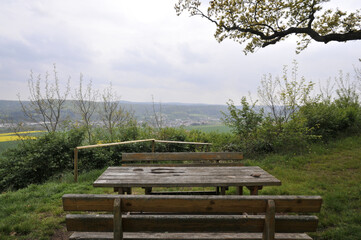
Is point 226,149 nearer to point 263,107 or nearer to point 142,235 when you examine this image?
point 263,107

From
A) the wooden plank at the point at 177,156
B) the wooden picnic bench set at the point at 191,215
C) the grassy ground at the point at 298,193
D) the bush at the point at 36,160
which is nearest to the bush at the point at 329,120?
the grassy ground at the point at 298,193

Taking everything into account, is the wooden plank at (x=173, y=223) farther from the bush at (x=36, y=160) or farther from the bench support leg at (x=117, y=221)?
the bush at (x=36, y=160)

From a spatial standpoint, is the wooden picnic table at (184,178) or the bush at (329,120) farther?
the bush at (329,120)

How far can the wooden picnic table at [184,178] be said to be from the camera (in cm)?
291

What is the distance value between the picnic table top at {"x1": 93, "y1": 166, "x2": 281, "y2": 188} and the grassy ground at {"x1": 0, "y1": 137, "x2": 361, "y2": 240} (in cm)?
115

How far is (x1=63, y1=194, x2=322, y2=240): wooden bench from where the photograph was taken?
6.06ft

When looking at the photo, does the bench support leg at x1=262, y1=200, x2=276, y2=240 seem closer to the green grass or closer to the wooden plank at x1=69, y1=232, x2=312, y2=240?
the wooden plank at x1=69, y1=232, x2=312, y2=240

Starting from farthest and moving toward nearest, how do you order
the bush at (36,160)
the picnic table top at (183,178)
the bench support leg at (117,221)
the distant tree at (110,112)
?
the distant tree at (110,112) → the bush at (36,160) → the picnic table top at (183,178) → the bench support leg at (117,221)

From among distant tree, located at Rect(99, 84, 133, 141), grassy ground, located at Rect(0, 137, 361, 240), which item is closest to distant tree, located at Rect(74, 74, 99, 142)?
distant tree, located at Rect(99, 84, 133, 141)

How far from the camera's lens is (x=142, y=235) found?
220 centimetres

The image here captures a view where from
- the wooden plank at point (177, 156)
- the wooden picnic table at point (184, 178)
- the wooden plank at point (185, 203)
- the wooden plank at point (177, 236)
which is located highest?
the wooden plank at point (185, 203)

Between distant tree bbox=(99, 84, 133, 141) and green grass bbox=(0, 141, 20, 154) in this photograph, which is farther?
distant tree bbox=(99, 84, 133, 141)

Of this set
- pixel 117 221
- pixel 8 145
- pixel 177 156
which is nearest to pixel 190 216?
pixel 117 221

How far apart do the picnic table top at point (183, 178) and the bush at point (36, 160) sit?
202 inches
